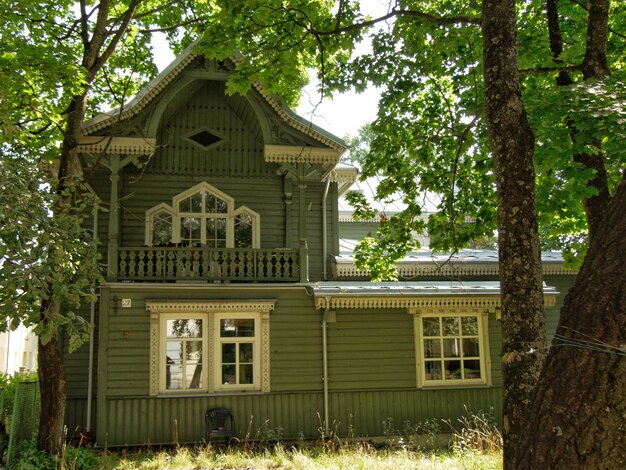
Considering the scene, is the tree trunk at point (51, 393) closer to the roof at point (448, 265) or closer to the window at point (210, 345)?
the window at point (210, 345)

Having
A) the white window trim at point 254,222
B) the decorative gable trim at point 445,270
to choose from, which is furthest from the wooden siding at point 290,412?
the white window trim at point 254,222

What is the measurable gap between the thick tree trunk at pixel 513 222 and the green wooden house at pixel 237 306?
705cm

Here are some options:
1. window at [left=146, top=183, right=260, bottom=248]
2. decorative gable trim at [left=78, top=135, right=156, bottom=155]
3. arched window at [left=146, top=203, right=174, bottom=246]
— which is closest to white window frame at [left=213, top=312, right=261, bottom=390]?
window at [left=146, top=183, right=260, bottom=248]

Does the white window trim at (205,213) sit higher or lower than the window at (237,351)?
higher

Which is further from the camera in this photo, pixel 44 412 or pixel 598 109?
pixel 44 412

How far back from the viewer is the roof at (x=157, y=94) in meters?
13.2

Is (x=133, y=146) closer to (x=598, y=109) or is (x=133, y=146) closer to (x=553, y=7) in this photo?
(x=553, y=7)

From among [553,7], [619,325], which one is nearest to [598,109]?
[553,7]

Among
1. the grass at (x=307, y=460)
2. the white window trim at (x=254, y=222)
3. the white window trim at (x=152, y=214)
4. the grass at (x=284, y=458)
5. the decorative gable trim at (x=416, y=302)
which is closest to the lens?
the grass at (x=307, y=460)

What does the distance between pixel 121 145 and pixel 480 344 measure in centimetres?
973

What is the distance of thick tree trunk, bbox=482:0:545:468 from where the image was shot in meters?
4.78

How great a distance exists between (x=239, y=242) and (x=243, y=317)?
7.35 ft

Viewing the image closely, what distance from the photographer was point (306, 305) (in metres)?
14.1

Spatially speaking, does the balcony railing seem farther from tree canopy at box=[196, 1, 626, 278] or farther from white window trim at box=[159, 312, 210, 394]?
tree canopy at box=[196, 1, 626, 278]
